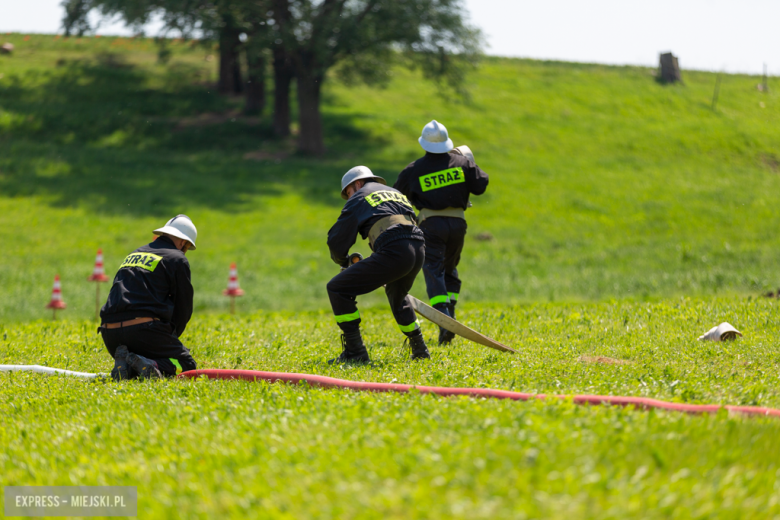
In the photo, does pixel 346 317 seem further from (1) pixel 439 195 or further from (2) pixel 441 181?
(2) pixel 441 181

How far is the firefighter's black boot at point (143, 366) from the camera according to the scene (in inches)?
274

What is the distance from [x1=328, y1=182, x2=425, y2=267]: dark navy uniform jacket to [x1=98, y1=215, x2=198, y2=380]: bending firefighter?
5.12 ft

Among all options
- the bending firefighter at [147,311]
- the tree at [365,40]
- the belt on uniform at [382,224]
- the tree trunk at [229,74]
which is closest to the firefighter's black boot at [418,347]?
the belt on uniform at [382,224]

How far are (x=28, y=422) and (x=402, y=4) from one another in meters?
28.8

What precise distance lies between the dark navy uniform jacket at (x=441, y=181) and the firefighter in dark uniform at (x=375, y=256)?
1229 mm

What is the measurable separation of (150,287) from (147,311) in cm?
24

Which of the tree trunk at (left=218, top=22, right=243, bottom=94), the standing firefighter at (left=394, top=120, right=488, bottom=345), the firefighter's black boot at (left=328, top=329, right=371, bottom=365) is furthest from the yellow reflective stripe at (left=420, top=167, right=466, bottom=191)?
the tree trunk at (left=218, top=22, right=243, bottom=94)

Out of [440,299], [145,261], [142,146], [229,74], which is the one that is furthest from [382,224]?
[229,74]

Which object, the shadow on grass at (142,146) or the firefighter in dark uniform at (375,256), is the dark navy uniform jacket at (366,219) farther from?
the shadow on grass at (142,146)

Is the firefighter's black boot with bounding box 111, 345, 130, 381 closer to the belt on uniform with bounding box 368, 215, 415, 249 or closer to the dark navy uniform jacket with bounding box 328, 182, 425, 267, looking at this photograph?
the dark navy uniform jacket with bounding box 328, 182, 425, 267

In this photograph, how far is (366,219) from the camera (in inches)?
279

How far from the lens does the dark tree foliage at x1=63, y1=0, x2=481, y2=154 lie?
2983 cm

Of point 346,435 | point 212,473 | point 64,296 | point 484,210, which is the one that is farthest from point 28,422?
point 484,210

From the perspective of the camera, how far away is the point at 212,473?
3836mm
